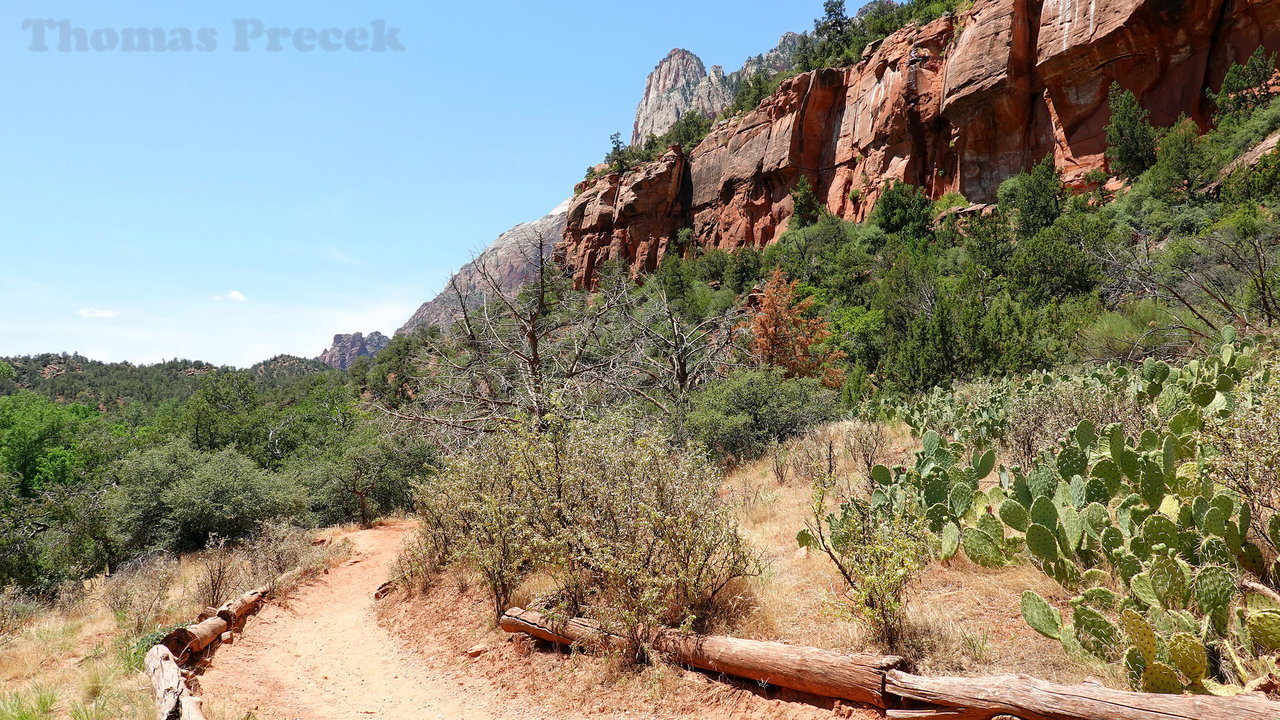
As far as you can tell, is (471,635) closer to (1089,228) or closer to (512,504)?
(512,504)

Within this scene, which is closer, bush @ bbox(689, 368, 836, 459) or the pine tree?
bush @ bbox(689, 368, 836, 459)

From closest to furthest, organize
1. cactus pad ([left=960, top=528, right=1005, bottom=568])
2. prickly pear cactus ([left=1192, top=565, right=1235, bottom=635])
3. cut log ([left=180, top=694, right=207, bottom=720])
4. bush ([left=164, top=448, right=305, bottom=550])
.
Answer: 1. prickly pear cactus ([left=1192, top=565, right=1235, bottom=635])
2. cut log ([left=180, top=694, right=207, bottom=720])
3. cactus pad ([left=960, top=528, right=1005, bottom=568])
4. bush ([left=164, top=448, right=305, bottom=550])

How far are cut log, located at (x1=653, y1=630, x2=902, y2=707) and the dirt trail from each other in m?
0.96

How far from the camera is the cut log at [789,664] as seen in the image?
10.5 ft

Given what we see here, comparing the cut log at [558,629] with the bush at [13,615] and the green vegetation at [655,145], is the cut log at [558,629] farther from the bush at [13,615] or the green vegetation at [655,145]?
the green vegetation at [655,145]

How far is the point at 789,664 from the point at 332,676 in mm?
4159

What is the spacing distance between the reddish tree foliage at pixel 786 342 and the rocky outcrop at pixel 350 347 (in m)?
158

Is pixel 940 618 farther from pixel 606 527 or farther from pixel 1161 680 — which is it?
pixel 606 527

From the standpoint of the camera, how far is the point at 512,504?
207 inches

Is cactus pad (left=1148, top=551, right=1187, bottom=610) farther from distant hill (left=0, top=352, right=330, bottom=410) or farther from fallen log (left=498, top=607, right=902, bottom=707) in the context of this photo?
distant hill (left=0, top=352, right=330, bottom=410)

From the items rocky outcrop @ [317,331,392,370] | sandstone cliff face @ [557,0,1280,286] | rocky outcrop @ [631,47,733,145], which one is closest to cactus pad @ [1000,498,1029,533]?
sandstone cliff face @ [557,0,1280,286]

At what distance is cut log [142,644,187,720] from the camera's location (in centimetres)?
388

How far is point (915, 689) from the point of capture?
2984 mm

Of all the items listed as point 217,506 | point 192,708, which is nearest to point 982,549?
point 192,708
